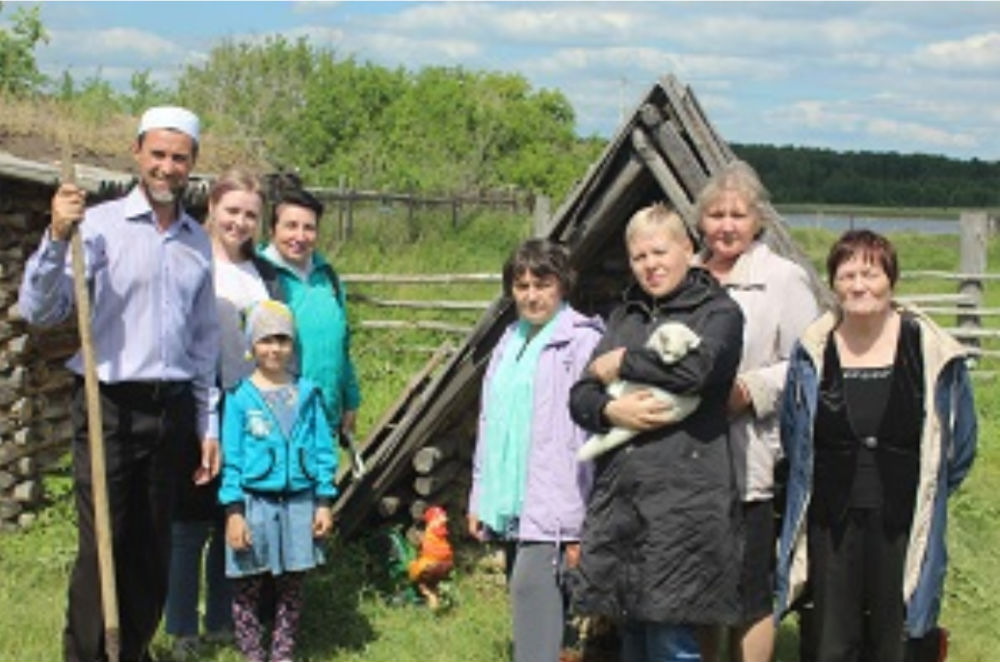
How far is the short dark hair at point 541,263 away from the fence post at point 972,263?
11.3m

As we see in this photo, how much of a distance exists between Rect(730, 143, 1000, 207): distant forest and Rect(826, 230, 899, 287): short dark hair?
6539cm

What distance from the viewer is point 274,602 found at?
18.0 feet

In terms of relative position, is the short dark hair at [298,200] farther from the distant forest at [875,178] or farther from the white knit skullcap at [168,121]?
the distant forest at [875,178]

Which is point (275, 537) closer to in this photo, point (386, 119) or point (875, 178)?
point (386, 119)

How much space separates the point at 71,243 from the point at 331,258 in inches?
611

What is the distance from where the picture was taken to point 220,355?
16.9 feet

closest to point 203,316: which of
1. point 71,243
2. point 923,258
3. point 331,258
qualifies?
point 71,243

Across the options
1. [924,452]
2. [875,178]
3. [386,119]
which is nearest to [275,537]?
[924,452]

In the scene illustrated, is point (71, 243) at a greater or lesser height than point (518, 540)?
greater

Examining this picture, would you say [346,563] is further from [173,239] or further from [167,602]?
[173,239]

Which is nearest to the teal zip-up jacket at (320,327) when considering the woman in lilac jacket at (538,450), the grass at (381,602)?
the woman in lilac jacket at (538,450)

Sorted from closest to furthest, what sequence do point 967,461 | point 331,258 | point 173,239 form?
1. point 967,461
2. point 173,239
3. point 331,258

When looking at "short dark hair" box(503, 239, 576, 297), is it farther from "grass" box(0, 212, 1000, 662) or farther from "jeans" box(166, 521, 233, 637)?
"grass" box(0, 212, 1000, 662)

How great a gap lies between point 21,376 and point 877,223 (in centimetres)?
4743
